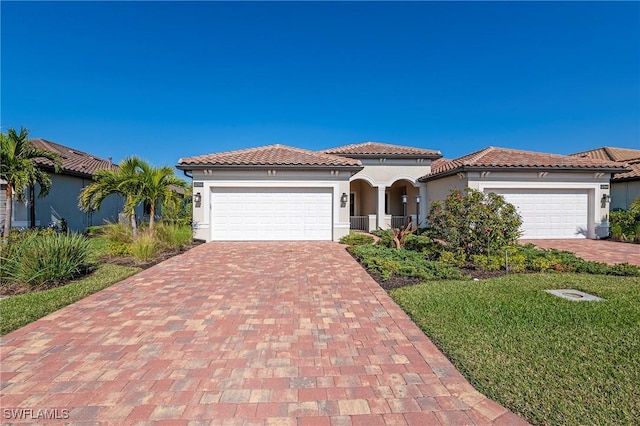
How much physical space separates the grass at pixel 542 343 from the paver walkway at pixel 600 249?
155 inches

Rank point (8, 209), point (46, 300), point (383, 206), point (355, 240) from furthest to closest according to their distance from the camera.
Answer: point (383, 206) → point (355, 240) → point (8, 209) → point (46, 300)

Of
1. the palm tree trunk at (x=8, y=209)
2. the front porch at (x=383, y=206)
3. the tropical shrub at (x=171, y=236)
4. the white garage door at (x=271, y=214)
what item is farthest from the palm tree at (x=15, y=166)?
the front porch at (x=383, y=206)

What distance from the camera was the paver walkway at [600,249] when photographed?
939 cm

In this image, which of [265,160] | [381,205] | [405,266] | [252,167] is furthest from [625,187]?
[252,167]

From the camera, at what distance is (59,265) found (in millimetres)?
6406

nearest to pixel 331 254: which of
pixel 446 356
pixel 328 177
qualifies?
pixel 328 177

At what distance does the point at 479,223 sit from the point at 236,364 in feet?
24.6

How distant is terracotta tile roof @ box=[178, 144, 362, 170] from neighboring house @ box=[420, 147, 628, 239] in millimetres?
5721

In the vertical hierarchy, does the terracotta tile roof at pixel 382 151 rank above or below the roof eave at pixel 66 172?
above

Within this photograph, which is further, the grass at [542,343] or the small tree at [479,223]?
the small tree at [479,223]

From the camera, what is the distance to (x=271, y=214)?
43.4ft

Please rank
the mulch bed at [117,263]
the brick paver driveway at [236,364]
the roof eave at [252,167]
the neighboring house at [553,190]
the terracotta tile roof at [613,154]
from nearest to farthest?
the brick paver driveway at [236,364], the mulch bed at [117,263], the roof eave at [252,167], the neighboring house at [553,190], the terracotta tile roof at [613,154]

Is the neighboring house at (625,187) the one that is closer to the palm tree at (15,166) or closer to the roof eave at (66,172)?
the palm tree at (15,166)

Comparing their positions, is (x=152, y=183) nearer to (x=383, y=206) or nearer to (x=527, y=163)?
(x=383, y=206)
